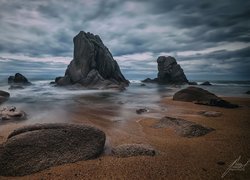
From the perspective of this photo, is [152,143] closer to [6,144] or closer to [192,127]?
[192,127]

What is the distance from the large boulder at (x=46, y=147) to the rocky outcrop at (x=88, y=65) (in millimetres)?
43509

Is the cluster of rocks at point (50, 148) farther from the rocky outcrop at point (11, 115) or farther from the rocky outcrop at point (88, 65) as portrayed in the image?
the rocky outcrop at point (88, 65)

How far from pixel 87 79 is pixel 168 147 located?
45340mm

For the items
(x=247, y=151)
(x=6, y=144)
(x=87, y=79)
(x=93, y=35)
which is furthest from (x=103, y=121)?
(x=93, y=35)

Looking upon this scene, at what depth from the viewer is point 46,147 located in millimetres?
4898

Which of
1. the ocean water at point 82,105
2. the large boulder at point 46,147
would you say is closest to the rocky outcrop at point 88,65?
the ocean water at point 82,105

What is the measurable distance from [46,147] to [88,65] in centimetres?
4929

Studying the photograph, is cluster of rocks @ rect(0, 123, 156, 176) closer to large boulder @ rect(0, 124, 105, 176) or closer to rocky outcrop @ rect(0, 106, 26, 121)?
large boulder @ rect(0, 124, 105, 176)

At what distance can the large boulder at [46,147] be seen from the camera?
4520 mm

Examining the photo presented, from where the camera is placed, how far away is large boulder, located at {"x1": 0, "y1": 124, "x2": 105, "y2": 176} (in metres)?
4.52

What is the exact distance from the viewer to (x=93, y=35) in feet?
198

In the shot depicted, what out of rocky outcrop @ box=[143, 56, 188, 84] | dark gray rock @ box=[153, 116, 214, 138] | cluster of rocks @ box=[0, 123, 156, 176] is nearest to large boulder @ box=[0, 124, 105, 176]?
cluster of rocks @ box=[0, 123, 156, 176]

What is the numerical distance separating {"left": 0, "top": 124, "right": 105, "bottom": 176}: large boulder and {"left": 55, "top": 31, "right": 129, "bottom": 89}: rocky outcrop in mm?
43509

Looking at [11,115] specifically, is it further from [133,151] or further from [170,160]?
[170,160]
